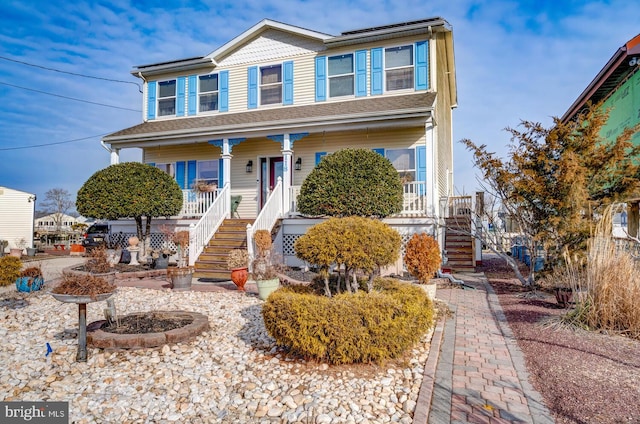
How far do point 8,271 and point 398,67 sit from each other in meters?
12.6

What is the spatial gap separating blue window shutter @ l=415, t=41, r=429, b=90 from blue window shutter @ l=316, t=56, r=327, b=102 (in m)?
3.36

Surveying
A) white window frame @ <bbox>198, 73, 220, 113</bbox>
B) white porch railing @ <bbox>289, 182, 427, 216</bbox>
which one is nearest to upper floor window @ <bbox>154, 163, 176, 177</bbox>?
white window frame @ <bbox>198, 73, 220, 113</bbox>

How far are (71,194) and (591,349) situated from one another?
158 ft

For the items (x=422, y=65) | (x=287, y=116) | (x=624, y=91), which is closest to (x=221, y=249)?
(x=287, y=116)

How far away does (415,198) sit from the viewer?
11.5 meters

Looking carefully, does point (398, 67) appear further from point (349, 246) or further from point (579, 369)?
point (579, 369)

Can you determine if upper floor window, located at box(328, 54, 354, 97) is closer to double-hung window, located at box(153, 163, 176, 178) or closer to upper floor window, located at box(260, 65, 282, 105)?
upper floor window, located at box(260, 65, 282, 105)

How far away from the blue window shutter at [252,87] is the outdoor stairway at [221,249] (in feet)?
17.1

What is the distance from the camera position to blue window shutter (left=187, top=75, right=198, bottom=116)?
1603 centimetres

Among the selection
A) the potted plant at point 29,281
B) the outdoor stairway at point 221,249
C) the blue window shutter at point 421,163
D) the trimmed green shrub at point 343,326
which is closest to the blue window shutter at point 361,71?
the blue window shutter at point 421,163

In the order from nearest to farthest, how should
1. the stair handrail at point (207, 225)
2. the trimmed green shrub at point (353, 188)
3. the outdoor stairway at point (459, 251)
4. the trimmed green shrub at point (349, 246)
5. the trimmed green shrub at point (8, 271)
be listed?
the trimmed green shrub at point (349, 246)
the trimmed green shrub at point (8, 271)
the trimmed green shrub at point (353, 188)
the stair handrail at point (207, 225)
the outdoor stairway at point (459, 251)

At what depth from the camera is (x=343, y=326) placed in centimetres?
383

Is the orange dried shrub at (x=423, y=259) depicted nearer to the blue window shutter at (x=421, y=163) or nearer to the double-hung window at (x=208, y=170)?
the blue window shutter at (x=421, y=163)

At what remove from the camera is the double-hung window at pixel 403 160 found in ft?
41.4
